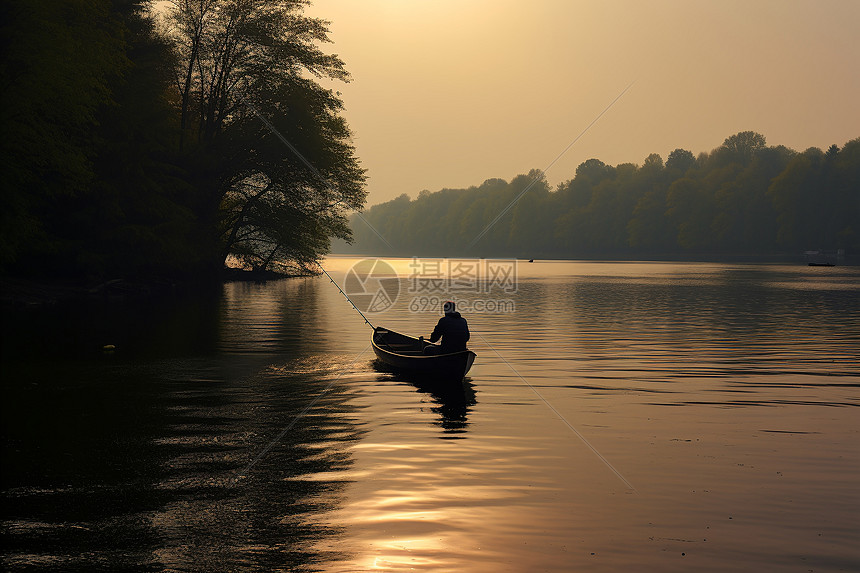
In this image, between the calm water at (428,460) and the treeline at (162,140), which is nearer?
the calm water at (428,460)

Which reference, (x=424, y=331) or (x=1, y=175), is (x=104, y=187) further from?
(x=424, y=331)

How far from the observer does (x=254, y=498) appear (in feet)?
38.2

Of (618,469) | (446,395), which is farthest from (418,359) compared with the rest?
(618,469)

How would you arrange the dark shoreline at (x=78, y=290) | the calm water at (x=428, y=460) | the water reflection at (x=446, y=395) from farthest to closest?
the dark shoreline at (x=78, y=290) < the water reflection at (x=446, y=395) < the calm water at (x=428, y=460)

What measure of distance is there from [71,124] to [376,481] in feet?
146

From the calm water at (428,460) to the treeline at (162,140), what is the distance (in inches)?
717

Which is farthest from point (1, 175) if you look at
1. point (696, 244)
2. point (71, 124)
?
point (696, 244)

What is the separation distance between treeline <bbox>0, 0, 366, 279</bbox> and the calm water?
18.2m

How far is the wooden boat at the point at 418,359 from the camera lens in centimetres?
2253

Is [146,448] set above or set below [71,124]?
below

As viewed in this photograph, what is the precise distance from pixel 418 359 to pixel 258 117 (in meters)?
48.6

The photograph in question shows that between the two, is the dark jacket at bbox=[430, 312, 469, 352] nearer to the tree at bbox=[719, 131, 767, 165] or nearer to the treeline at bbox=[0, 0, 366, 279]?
the treeline at bbox=[0, 0, 366, 279]

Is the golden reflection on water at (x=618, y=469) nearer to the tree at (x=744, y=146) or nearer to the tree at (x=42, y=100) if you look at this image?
the tree at (x=42, y=100)

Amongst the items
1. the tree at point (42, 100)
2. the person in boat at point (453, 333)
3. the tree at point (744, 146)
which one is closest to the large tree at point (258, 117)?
the tree at point (42, 100)
